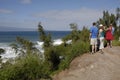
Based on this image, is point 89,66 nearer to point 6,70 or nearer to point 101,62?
point 101,62

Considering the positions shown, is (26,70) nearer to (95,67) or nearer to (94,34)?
(95,67)

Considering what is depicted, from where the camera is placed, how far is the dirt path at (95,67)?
49.7 feet

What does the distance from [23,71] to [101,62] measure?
15.1 feet

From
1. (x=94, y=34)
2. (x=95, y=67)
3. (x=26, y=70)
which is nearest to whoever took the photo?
(x=26, y=70)

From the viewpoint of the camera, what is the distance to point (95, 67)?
16.0 m

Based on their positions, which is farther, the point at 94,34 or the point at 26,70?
the point at 94,34

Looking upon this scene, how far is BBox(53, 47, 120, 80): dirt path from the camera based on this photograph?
1514 cm

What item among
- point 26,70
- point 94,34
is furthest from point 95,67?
point 26,70

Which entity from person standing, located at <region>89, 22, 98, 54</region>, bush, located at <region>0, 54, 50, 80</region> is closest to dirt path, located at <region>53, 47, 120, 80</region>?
person standing, located at <region>89, 22, 98, 54</region>

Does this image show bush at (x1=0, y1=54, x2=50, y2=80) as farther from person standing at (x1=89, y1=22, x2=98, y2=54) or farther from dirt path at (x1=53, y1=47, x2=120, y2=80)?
person standing at (x1=89, y1=22, x2=98, y2=54)

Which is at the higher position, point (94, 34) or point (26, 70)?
point (94, 34)

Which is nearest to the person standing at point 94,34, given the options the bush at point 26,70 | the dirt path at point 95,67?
the dirt path at point 95,67

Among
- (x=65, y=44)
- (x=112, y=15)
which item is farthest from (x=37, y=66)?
(x=112, y=15)

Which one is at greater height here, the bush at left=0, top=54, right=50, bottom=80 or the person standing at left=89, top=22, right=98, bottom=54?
the person standing at left=89, top=22, right=98, bottom=54
